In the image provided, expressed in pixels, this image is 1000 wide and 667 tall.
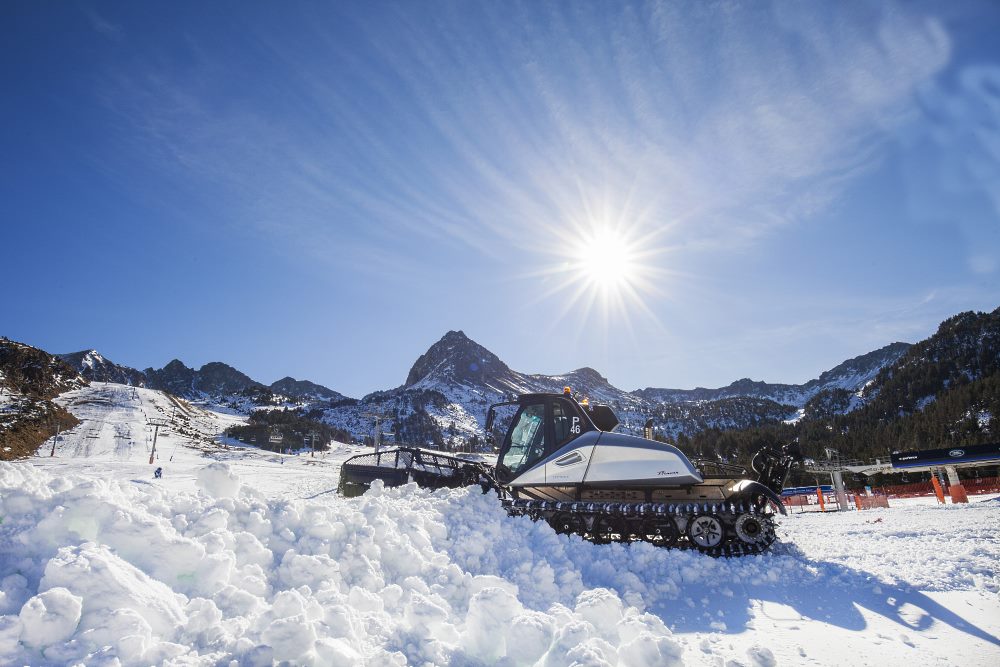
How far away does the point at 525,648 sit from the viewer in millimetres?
3219

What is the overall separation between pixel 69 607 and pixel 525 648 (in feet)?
8.89

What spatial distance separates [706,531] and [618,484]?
5.27ft

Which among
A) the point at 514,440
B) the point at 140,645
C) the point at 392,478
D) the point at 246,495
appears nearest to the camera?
the point at 140,645

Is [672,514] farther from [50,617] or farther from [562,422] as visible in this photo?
[50,617]

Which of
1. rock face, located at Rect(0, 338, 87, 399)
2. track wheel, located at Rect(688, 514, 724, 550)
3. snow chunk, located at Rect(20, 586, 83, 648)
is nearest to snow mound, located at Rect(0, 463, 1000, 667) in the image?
snow chunk, located at Rect(20, 586, 83, 648)

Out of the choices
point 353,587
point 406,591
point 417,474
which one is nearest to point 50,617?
point 353,587

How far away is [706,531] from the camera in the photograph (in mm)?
7863

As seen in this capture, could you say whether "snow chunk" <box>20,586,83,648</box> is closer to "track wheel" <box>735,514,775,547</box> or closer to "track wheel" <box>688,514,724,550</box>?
"track wheel" <box>688,514,724,550</box>

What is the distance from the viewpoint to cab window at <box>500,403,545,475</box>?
33.2ft

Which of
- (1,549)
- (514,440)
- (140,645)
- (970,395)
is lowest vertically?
(140,645)

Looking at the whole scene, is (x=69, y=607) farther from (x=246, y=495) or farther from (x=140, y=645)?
(x=246, y=495)

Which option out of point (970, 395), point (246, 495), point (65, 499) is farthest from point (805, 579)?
point (970, 395)

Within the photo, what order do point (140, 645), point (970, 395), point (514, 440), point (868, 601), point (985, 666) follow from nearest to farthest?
1. point (140, 645)
2. point (985, 666)
3. point (868, 601)
4. point (514, 440)
5. point (970, 395)

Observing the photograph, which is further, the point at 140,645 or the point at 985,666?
the point at 985,666
